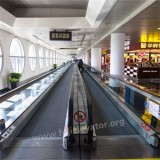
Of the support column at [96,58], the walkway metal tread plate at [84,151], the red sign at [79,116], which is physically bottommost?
the walkway metal tread plate at [84,151]

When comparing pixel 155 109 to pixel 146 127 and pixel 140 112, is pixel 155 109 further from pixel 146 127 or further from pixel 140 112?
pixel 140 112

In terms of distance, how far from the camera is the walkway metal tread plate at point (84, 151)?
11.6 feet

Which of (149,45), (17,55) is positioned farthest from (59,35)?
(149,45)

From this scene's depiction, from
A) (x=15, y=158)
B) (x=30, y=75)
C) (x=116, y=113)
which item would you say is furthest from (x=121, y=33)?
(x=30, y=75)

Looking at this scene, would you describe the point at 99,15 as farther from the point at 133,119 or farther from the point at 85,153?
the point at 85,153

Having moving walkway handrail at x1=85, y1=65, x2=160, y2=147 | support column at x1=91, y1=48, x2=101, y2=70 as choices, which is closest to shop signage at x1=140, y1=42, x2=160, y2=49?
support column at x1=91, y1=48, x2=101, y2=70

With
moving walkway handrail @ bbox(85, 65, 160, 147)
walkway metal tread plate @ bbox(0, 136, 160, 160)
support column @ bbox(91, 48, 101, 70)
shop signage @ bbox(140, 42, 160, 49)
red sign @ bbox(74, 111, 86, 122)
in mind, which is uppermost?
shop signage @ bbox(140, 42, 160, 49)

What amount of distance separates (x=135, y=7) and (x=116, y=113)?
150 inches

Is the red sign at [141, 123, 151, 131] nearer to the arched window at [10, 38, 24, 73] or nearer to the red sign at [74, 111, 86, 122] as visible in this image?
the red sign at [74, 111, 86, 122]

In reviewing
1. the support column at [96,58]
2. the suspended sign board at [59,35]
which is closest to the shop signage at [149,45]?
the support column at [96,58]

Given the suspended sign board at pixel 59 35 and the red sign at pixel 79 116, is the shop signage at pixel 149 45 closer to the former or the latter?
the suspended sign board at pixel 59 35

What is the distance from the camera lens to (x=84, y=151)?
3.73 metres

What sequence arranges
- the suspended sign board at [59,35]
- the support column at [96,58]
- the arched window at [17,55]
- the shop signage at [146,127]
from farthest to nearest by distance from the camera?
the support column at [96,58] < the arched window at [17,55] < the suspended sign board at [59,35] < the shop signage at [146,127]

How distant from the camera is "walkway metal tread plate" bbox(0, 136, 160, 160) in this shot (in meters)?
3.54
